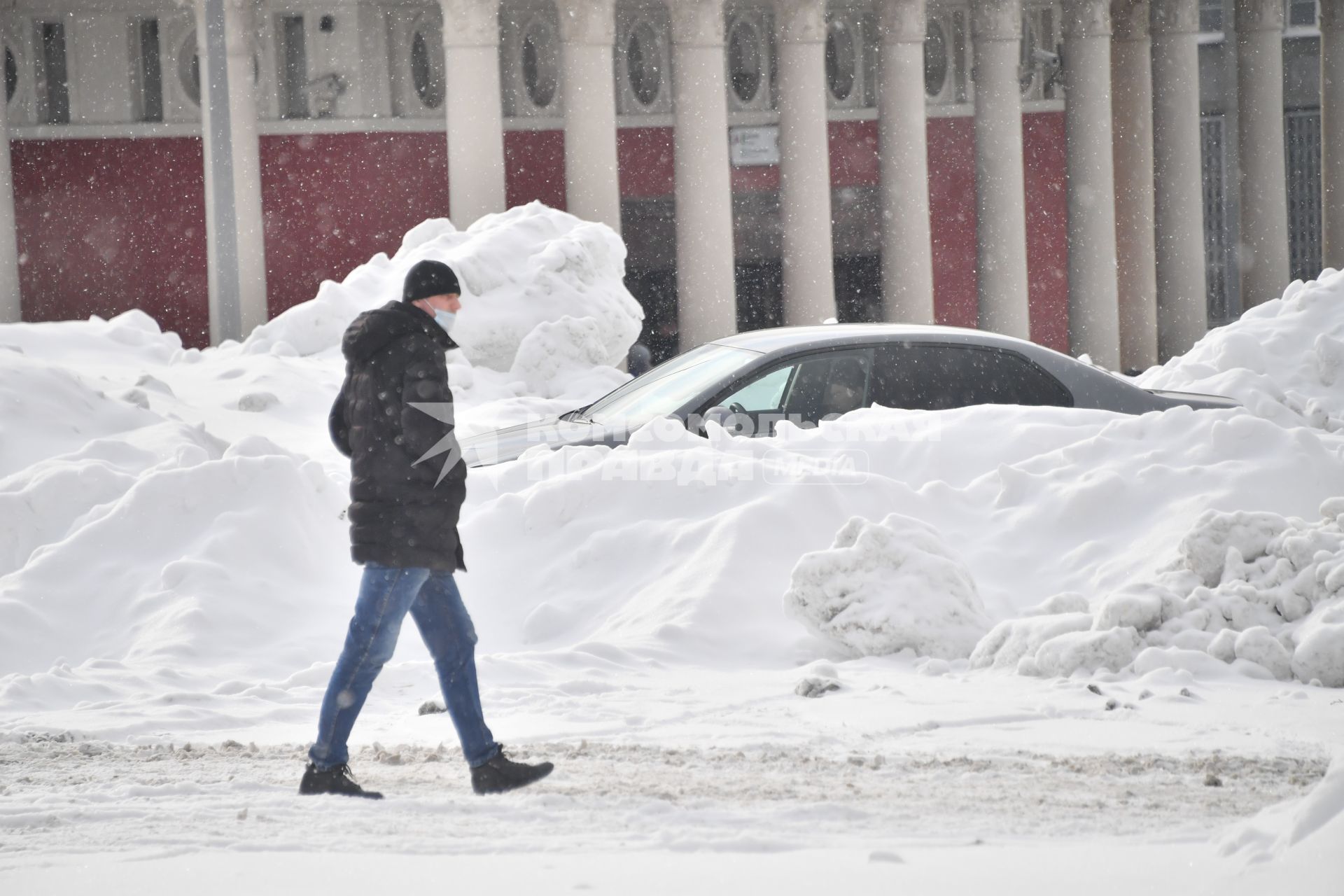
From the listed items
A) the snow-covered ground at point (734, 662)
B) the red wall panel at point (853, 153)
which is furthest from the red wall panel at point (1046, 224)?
the snow-covered ground at point (734, 662)

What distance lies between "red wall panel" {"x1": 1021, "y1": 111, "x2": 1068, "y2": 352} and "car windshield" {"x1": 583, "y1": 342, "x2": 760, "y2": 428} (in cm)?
1858

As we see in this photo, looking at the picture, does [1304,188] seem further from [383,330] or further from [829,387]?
[383,330]

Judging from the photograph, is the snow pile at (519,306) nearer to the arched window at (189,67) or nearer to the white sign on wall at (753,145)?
the arched window at (189,67)

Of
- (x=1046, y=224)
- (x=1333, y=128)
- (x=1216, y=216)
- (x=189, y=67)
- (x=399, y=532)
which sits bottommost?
(x=399, y=532)

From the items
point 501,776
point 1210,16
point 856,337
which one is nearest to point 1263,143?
point 1210,16

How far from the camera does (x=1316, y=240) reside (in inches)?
1206

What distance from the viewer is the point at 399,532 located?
4727 millimetres

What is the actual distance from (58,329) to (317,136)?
712 centimetres

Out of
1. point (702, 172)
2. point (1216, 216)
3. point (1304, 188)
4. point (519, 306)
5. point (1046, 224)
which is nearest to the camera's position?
point (519, 306)

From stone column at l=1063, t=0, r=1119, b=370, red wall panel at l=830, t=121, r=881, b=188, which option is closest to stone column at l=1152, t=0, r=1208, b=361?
stone column at l=1063, t=0, r=1119, b=370

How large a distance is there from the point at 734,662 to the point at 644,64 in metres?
18.5

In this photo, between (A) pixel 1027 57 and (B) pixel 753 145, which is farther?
(A) pixel 1027 57

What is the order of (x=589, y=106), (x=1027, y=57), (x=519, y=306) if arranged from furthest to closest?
(x=1027, y=57), (x=589, y=106), (x=519, y=306)

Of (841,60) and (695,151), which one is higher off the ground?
(841,60)
